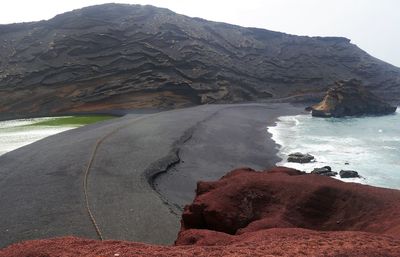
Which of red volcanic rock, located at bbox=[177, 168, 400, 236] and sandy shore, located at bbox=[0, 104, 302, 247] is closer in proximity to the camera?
red volcanic rock, located at bbox=[177, 168, 400, 236]

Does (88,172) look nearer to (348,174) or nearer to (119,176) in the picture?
(119,176)

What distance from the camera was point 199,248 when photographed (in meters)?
8.45

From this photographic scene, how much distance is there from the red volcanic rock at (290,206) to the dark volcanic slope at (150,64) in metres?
62.7

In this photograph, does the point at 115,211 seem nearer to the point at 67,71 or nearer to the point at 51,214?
the point at 51,214

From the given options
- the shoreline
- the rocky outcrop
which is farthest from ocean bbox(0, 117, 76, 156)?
the rocky outcrop

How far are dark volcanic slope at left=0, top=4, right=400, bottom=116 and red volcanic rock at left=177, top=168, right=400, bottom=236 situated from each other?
206 feet

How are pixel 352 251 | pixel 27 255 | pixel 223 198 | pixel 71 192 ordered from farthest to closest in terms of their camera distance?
pixel 71 192
pixel 223 198
pixel 27 255
pixel 352 251

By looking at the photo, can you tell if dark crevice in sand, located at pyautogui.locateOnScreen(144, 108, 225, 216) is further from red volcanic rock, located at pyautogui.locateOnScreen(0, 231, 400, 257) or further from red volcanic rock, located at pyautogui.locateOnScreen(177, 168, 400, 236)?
red volcanic rock, located at pyautogui.locateOnScreen(0, 231, 400, 257)

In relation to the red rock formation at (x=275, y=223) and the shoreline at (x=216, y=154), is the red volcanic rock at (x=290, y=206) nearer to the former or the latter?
the red rock formation at (x=275, y=223)

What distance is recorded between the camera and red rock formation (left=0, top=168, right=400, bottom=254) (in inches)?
315

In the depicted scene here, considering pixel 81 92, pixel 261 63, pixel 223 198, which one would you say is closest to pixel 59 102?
pixel 81 92

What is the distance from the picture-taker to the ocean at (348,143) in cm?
3152

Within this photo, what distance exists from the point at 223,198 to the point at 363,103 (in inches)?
2661

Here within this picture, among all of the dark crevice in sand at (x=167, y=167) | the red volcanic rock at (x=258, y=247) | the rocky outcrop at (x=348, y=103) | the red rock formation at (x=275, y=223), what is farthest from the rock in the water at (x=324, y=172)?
the rocky outcrop at (x=348, y=103)
